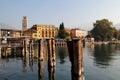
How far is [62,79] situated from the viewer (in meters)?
27.5

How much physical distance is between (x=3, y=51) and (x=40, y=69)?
25.5 metres

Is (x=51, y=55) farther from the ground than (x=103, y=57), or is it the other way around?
(x=51, y=55)

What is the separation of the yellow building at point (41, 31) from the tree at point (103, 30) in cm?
4017

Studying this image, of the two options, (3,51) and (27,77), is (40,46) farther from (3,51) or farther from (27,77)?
(3,51)

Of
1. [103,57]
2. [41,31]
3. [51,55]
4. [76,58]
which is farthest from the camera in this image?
[41,31]

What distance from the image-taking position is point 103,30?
184 metres

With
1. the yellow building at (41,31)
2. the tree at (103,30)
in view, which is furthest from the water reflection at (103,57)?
→ the tree at (103,30)

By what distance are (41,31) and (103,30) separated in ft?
180

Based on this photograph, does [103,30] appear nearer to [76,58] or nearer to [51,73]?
[51,73]

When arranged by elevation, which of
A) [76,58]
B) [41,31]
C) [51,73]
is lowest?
[51,73]

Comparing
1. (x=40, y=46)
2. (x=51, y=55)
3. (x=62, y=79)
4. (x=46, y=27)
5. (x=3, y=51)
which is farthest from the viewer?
(x=46, y=27)

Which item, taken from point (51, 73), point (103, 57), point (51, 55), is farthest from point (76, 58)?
point (103, 57)

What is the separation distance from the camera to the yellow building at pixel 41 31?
150250mm

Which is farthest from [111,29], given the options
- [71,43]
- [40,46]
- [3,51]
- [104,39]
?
[71,43]
